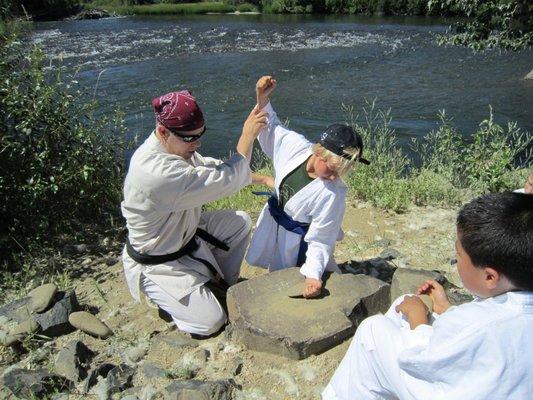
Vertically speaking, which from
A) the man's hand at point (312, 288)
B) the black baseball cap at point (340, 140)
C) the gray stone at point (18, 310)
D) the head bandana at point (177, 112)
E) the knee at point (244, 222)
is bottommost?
the gray stone at point (18, 310)

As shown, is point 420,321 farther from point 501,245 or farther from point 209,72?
point 209,72

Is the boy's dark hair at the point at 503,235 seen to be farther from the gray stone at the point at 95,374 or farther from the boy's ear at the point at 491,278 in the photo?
the gray stone at the point at 95,374

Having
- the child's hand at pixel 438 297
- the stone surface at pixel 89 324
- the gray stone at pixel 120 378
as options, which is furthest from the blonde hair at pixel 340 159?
the stone surface at pixel 89 324

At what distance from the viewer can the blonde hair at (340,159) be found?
292 cm

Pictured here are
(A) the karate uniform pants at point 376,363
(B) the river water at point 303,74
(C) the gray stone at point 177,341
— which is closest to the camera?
(A) the karate uniform pants at point 376,363

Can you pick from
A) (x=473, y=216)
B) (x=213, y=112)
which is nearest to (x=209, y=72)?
(x=213, y=112)

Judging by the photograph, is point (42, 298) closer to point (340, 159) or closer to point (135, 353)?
point (135, 353)

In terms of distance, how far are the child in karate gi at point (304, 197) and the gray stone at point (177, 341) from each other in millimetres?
699

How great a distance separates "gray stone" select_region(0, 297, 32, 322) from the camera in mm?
3334

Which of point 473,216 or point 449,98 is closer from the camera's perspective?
point 473,216

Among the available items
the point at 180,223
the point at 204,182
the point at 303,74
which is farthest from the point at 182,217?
the point at 303,74

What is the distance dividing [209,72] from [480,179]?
11.1m

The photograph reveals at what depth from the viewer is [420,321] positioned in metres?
2.17

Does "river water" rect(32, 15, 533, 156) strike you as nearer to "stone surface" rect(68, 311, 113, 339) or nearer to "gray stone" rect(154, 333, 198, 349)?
"stone surface" rect(68, 311, 113, 339)
